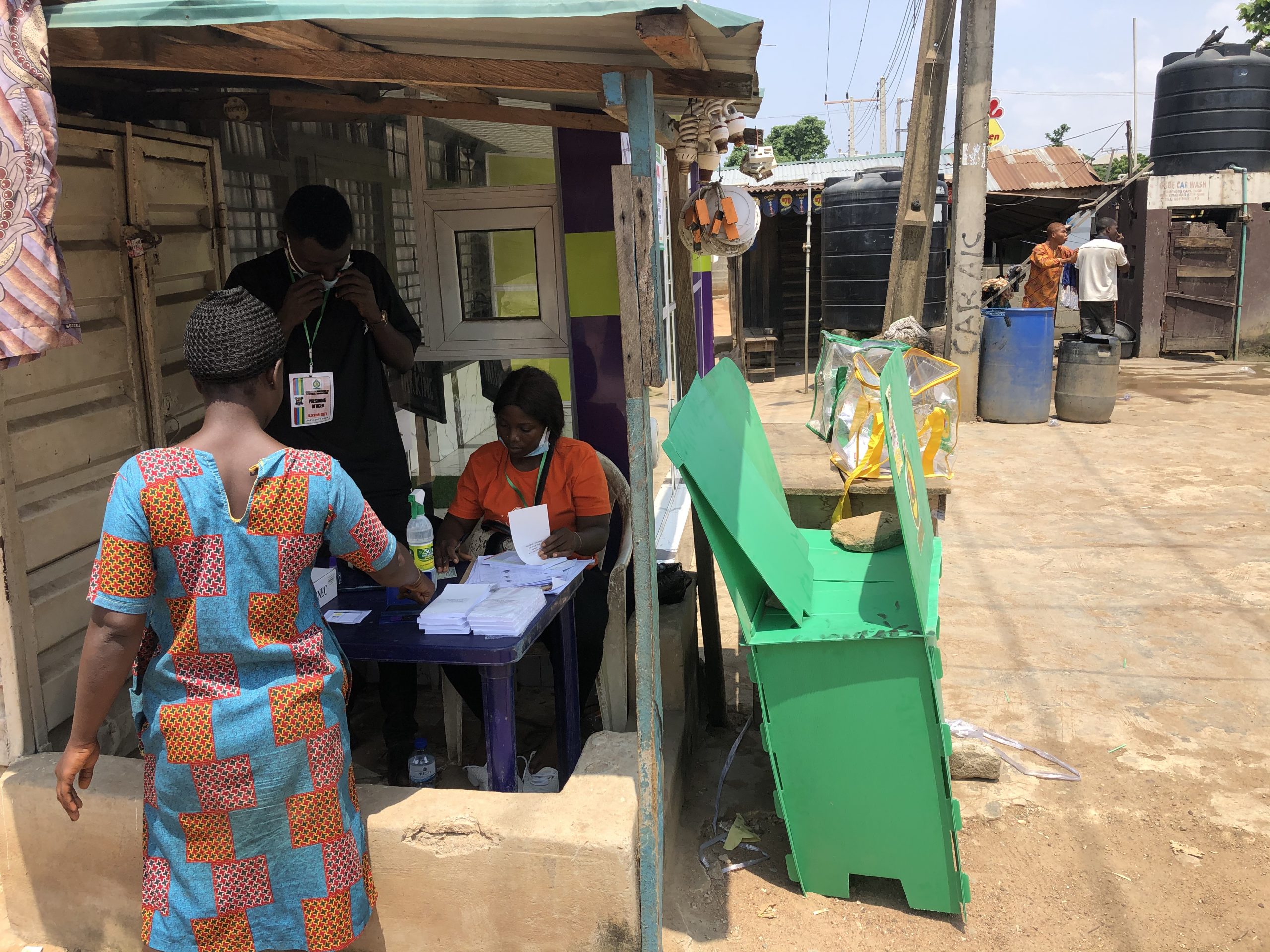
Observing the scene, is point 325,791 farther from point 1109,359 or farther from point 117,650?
point 1109,359

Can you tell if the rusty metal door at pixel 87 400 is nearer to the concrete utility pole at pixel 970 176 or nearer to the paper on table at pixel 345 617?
the paper on table at pixel 345 617

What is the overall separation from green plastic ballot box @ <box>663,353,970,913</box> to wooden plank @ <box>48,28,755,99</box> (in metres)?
0.90

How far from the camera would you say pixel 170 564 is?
6.66 feet

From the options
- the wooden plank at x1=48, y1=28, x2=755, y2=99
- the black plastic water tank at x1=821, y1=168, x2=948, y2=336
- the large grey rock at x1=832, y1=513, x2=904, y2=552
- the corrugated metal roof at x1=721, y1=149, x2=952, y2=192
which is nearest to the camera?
the wooden plank at x1=48, y1=28, x2=755, y2=99

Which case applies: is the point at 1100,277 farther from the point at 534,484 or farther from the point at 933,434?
the point at 534,484

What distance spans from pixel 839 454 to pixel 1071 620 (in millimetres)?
1545

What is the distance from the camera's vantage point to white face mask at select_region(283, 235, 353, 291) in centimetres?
318

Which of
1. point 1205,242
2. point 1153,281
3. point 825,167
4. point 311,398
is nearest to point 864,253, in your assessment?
point 1153,281

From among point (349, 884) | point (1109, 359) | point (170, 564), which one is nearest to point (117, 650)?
point (170, 564)

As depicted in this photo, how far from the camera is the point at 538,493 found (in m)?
3.44

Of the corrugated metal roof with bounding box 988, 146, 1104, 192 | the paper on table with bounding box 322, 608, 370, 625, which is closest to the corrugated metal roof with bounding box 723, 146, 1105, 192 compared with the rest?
the corrugated metal roof with bounding box 988, 146, 1104, 192

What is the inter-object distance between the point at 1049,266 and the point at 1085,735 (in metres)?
9.13

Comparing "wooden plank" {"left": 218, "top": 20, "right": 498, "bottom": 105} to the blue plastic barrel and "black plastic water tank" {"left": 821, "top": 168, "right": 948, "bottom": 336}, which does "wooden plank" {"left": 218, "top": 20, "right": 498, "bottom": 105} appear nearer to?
the blue plastic barrel

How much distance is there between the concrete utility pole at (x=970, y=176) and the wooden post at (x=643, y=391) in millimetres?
7908
